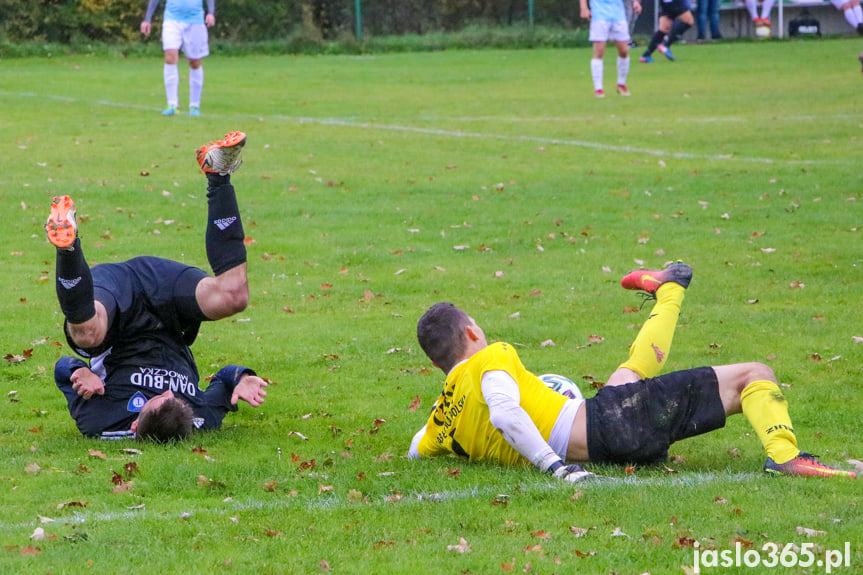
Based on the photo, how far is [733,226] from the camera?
41.5ft

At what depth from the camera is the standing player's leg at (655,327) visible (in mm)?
6355

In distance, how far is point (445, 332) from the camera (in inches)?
226

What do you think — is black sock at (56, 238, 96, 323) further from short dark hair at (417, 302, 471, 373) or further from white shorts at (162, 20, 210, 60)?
white shorts at (162, 20, 210, 60)

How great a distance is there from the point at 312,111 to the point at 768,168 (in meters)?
9.30

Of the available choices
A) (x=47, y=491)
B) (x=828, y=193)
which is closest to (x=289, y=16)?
(x=828, y=193)

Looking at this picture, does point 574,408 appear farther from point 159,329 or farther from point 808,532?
point 159,329

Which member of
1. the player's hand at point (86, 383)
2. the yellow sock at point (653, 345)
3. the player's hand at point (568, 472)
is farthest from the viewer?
the yellow sock at point (653, 345)

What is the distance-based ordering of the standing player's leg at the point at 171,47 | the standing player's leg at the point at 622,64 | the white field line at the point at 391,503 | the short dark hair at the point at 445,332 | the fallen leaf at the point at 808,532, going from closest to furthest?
the fallen leaf at the point at 808,532
the white field line at the point at 391,503
the short dark hair at the point at 445,332
the standing player's leg at the point at 171,47
the standing player's leg at the point at 622,64

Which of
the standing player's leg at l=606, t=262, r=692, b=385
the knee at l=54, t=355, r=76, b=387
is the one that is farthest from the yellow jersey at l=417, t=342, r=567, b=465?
the knee at l=54, t=355, r=76, b=387

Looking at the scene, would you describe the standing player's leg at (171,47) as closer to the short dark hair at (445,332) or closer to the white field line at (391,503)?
the short dark hair at (445,332)

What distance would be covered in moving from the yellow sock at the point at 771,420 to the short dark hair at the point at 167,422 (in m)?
2.84

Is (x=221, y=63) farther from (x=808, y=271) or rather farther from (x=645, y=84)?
(x=808, y=271)

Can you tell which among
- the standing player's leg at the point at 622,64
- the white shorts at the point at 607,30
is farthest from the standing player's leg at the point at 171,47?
the standing player's leg at the point at 622,64

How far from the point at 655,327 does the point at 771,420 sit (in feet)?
3.62
